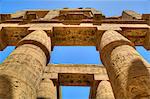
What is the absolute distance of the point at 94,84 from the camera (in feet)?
55.9

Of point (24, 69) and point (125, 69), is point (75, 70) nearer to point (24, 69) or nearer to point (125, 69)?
point (125, 69)

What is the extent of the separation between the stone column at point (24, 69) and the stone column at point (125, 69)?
7.12ft

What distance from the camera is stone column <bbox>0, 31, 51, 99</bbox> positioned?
6.27 metres

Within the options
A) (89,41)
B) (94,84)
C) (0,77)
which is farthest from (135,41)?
(0,77)

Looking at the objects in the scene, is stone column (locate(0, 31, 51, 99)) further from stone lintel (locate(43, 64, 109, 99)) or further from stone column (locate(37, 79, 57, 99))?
stone lintel (locate(43, 64, 109, 99))

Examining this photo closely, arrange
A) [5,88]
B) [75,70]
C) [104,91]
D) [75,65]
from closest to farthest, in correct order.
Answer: [5,88]
[104,91]
[75,70]
[75,65]

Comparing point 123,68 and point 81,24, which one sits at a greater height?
point 81,24

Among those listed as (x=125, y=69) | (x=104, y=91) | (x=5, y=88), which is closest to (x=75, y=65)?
(x=104, y=91)

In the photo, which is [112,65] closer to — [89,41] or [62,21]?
[89,41]

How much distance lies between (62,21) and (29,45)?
150 inches

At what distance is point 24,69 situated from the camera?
23.6 feet

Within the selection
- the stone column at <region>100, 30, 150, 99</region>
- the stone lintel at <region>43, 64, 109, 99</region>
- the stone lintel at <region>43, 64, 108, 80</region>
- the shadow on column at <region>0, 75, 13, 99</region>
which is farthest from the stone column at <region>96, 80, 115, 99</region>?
the shadow on column at <region>0, 75, 13, 99</region>

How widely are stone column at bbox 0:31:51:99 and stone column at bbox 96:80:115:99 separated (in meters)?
6.02

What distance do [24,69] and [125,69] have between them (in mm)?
2803
